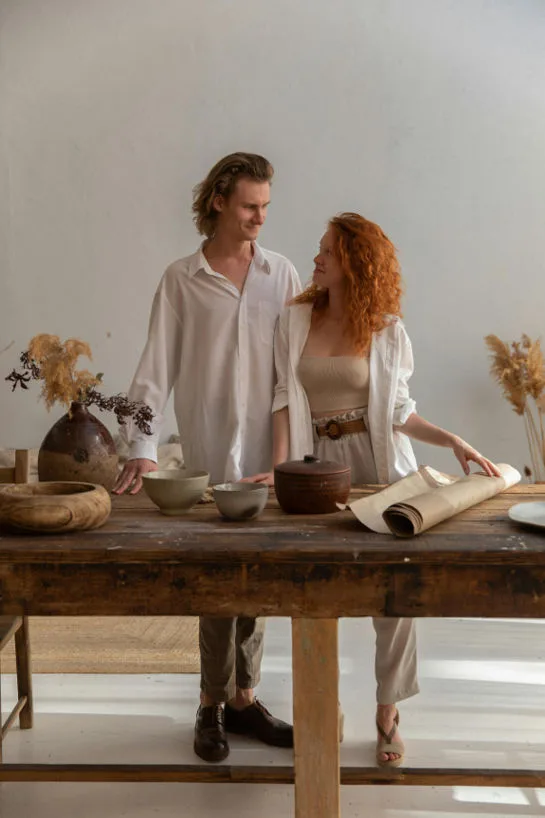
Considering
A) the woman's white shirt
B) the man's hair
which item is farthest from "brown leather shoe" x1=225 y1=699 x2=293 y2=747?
the man's hair

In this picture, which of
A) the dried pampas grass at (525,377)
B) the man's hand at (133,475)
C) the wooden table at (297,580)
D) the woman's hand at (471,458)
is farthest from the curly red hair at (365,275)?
the dried pampas grass at (525,377)

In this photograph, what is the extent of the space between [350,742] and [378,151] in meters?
3.55

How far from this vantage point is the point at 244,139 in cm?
532

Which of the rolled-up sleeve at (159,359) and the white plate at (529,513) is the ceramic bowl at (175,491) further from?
the rolled-up sleeve at (159,359)

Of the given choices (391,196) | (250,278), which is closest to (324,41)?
(391,196)

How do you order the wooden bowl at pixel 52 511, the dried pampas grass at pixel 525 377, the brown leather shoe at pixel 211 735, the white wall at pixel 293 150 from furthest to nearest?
the white wall at pixel 293 150
the dried pampas grass at pixel 525 377
the brown leather shoe at pixel 211 735
the wooden bowl at pixel 52 511

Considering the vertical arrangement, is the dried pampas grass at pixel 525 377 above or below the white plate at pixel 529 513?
above

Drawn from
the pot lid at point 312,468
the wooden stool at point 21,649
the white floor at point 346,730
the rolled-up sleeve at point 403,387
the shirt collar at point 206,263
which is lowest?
the white floor at point 346,730

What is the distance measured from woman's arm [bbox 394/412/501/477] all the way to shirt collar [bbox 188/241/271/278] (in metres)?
0.78

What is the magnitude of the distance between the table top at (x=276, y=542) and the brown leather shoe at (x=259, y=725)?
3.97 ft

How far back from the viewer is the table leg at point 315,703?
188cm

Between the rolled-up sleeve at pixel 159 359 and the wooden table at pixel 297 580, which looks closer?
the wooden table at pixel 297 580

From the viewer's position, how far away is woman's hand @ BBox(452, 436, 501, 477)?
2414 millimetres

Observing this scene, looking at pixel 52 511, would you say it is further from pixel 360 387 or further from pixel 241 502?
pixel 360 387
